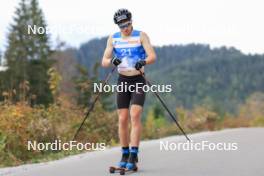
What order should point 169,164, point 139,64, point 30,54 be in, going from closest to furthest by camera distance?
1. point 139,64
2. point 169,164
3. point 30,54

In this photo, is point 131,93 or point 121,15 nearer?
point 121,15

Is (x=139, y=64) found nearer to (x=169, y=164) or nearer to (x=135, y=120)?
(x=135, y=120)

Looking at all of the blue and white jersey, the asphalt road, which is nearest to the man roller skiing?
the blue and white jersey

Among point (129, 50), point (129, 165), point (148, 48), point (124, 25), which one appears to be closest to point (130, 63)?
point (129, 50)

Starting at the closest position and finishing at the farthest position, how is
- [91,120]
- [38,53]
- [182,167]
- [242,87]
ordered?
[182,167] → [91,120] → [38,53] → [242,87]

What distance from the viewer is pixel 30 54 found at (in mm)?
62000

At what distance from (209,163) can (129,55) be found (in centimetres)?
216

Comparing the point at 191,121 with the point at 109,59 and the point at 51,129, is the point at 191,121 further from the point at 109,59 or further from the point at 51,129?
the point at 109,59

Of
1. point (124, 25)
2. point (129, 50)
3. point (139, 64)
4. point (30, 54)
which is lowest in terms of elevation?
point (30, 54)

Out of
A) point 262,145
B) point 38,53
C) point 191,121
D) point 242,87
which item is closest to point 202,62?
point 242,87

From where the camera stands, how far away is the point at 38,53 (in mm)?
62844

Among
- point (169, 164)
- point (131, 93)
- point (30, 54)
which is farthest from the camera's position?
point (30, 54)

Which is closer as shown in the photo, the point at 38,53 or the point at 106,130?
the point at 106,130

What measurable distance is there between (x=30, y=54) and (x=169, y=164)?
53020 millimetres
